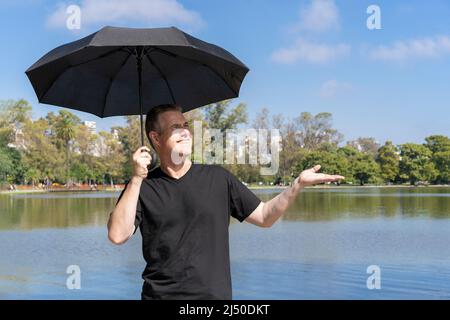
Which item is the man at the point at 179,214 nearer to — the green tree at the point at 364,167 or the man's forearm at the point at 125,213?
the man's forearm at the point at 125,213

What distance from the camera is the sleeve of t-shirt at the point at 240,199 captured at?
2293 mm

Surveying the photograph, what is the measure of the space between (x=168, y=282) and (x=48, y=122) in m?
59.6

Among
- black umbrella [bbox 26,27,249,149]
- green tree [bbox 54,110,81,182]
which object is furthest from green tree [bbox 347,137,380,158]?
black umbrella [bbox 26,27,249,149]

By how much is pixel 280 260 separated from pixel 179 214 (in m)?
11.4

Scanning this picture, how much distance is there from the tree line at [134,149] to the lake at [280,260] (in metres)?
28.6

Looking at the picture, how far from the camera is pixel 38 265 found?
13.1 meters

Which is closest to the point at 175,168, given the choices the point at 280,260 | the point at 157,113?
the point at 157,113

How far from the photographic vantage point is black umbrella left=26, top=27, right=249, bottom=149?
2.93 m

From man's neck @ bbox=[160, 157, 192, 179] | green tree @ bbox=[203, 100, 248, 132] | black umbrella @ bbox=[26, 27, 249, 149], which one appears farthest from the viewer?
green tree @ bbox=[203, 100, 248, 132]

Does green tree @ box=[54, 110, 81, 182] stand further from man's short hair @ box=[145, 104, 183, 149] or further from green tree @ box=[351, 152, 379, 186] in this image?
man's short hair @ box=[145, 104, 183, 149]

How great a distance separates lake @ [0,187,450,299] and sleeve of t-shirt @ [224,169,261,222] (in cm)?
747

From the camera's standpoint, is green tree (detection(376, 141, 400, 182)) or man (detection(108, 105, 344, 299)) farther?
green tree (detection(376, 141, 400, 182))

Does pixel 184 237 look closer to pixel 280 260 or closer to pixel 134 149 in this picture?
pixel 280 260
